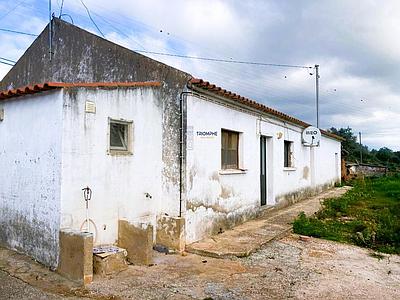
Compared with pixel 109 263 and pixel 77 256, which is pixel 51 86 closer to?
pixel 77 256

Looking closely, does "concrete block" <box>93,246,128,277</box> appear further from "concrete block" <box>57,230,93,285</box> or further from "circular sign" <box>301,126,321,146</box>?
"circular sign" <box>301,126,321,146</box>

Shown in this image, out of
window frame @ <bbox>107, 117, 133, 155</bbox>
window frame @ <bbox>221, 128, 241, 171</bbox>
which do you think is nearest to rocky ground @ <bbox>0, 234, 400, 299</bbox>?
window frame @ <bbox>107, 117, 133, 155</bbox>

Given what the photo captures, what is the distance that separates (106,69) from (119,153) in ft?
8.88

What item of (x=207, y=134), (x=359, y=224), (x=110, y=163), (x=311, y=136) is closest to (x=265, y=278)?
(x=110, y=163)

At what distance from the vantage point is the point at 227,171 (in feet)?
28.5

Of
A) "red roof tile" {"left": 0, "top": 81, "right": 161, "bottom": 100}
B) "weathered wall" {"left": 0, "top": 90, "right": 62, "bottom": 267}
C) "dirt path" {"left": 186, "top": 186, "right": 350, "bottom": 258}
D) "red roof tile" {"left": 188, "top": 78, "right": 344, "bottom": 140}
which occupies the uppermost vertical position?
"red roof tile" {"left": 188, "top": 78, "right": 344, "bottom": 140}

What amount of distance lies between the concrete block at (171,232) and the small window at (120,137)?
1532mm

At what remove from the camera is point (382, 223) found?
9.52 meters

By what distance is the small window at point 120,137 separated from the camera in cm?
641

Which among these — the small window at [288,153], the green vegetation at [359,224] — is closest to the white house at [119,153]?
the green vegetation at [359,224]

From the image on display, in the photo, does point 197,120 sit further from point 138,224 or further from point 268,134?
point 268,134

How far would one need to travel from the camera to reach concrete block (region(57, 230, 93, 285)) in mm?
5043

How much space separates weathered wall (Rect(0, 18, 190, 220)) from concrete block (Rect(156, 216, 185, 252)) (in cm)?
25

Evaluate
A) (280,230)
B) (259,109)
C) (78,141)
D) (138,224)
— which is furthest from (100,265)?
(259,109)
